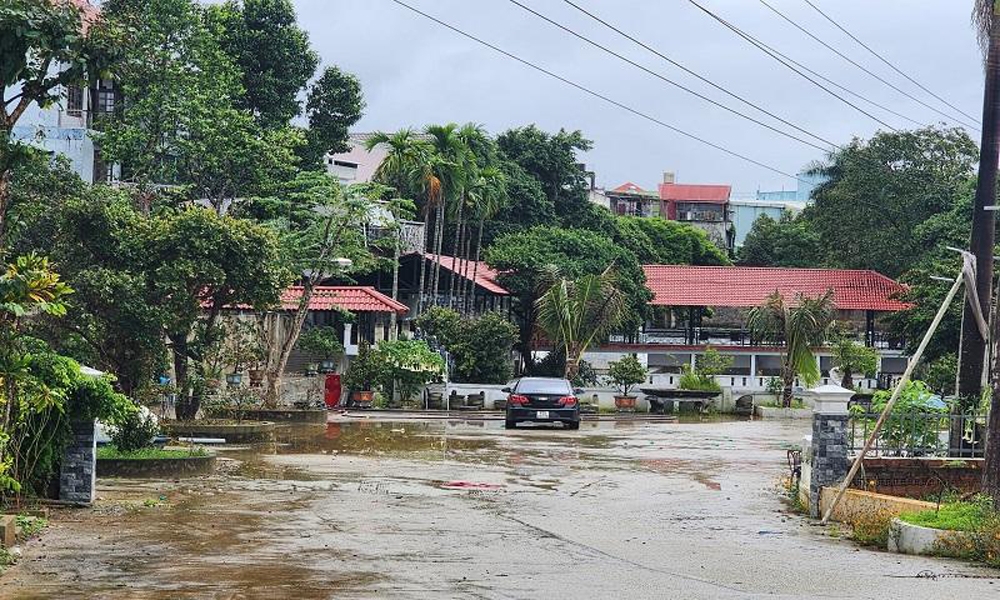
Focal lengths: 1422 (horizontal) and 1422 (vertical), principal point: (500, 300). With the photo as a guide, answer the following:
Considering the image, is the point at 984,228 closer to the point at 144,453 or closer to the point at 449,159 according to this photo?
the point at 144,453

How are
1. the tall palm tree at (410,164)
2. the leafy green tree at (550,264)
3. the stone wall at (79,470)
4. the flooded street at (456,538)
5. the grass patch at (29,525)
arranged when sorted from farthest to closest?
1. the leafy green tree at (550,264)
2. the tall palm tree at (410,164)
3. the stone wall at (79,470)
4. the grass patch at (29,525)
5. the flooded street at (456,538)

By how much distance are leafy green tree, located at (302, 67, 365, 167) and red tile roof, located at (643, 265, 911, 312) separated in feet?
45.9

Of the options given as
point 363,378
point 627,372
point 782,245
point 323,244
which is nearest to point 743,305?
point 627,372

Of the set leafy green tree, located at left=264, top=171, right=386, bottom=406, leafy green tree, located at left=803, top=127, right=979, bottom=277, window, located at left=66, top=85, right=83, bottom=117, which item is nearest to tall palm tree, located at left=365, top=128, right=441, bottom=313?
window, located at left=66, top=85, right=83, bottom=117

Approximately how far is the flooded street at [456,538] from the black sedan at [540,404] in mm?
7891

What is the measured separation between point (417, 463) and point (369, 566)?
11071 millimetres

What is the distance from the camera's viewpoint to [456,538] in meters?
14.5

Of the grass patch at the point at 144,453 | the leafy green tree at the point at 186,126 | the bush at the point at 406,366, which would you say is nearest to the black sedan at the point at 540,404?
the bush at the point at 406,366

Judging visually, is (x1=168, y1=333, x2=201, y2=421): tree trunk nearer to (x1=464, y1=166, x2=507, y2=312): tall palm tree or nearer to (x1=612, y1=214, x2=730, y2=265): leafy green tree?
(x1=464, y1=166, x2=507, y2=312): tall palm tree

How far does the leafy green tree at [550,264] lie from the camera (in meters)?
52.5

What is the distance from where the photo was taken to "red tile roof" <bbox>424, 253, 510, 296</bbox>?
54.3 m

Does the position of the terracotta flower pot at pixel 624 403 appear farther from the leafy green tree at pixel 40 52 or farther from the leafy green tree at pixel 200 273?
the leafy green tree at pixel 40 52

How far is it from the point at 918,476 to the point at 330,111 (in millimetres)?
39811

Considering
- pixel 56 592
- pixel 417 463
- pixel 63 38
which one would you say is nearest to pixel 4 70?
pixel 63 38
